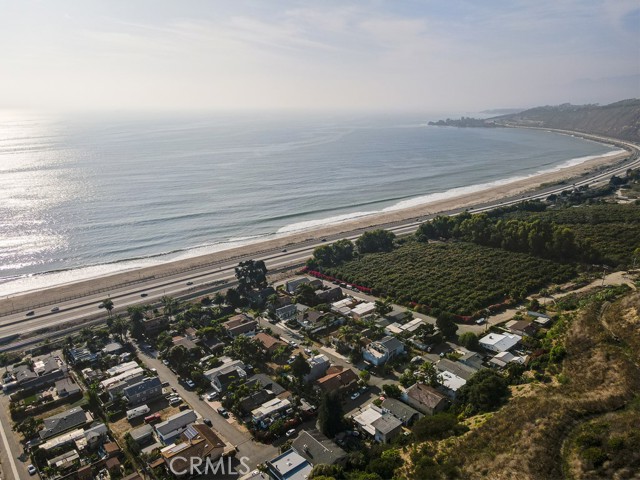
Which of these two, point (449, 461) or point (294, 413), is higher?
point (449, 461)

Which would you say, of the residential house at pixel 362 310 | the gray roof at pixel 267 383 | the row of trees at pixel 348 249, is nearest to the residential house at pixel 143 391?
the gray roof at pixel 267 383

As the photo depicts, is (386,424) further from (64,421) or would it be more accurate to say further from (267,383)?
(64,421)

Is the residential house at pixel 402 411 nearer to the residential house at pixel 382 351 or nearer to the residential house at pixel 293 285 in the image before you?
the residential house at pixel 382 351

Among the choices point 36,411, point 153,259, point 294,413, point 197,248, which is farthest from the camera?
point 197,248

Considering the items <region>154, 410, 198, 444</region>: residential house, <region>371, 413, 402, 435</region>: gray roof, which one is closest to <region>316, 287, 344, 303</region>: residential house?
<region>371, 413, 402, 435</region>: gray roof

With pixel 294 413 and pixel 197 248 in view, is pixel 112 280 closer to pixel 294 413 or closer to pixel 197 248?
pixel 197 248

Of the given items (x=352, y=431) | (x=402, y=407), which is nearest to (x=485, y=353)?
(x=402, y=407)
